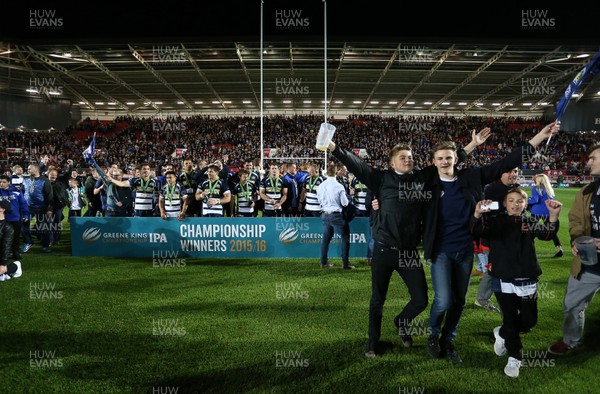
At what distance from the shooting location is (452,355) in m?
4.25

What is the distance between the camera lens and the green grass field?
12.6 ft

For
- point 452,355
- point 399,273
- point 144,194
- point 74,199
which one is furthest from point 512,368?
point 74,199

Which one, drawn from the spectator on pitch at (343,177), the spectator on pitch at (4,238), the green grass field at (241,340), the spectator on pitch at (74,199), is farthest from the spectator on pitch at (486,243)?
the spectator on pitch at (74,199)

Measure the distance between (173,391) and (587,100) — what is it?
159 feet

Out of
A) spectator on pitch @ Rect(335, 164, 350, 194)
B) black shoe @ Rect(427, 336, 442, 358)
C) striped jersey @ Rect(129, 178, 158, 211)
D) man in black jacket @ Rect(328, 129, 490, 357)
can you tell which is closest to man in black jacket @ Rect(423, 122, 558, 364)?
man in black jacket @ Rect(328, 129, 490, 357)

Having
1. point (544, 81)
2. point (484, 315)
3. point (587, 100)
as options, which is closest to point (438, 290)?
point (484, 315)

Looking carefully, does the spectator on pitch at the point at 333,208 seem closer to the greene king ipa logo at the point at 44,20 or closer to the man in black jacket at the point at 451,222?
the man in black jacket at the point at 451,222

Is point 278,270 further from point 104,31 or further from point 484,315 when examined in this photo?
point 104,31

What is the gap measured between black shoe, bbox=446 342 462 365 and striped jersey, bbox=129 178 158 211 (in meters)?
8.97

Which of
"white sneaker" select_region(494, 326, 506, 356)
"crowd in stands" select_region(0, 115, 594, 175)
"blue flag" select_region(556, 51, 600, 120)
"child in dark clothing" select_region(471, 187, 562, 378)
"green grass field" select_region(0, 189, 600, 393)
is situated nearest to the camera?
"green grass field" select_region(0, 189, 600, 393)

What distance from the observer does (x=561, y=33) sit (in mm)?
18688

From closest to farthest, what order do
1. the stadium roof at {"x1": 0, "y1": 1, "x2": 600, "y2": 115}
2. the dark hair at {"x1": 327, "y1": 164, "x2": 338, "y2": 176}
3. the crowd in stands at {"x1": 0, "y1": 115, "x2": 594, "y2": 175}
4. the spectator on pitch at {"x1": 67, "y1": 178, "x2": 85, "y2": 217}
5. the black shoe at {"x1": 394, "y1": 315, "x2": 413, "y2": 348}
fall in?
the black shoe at {"x1": 394, "y1": 315, "x2": 413, "y2": 348} < the dark hair at {"x1": 327, "y1": 164, "x2": 338, "y2": 176} < the spectator on pitch at {"x1": 67, "y1": 178, "x2": 85, "y2": 217} < the stadium roof at {"x1": 0, "y1": 1, "x2": 600, "y2": 115} < the crowd in stands at {"x1": 0, "y1": 115, "x2": 594, "y2": 175}

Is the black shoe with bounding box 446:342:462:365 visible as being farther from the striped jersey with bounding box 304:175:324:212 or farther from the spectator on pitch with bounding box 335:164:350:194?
the spectator on pitch with bounding box 335:164:350:194

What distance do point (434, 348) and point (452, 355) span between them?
0.19 meters
